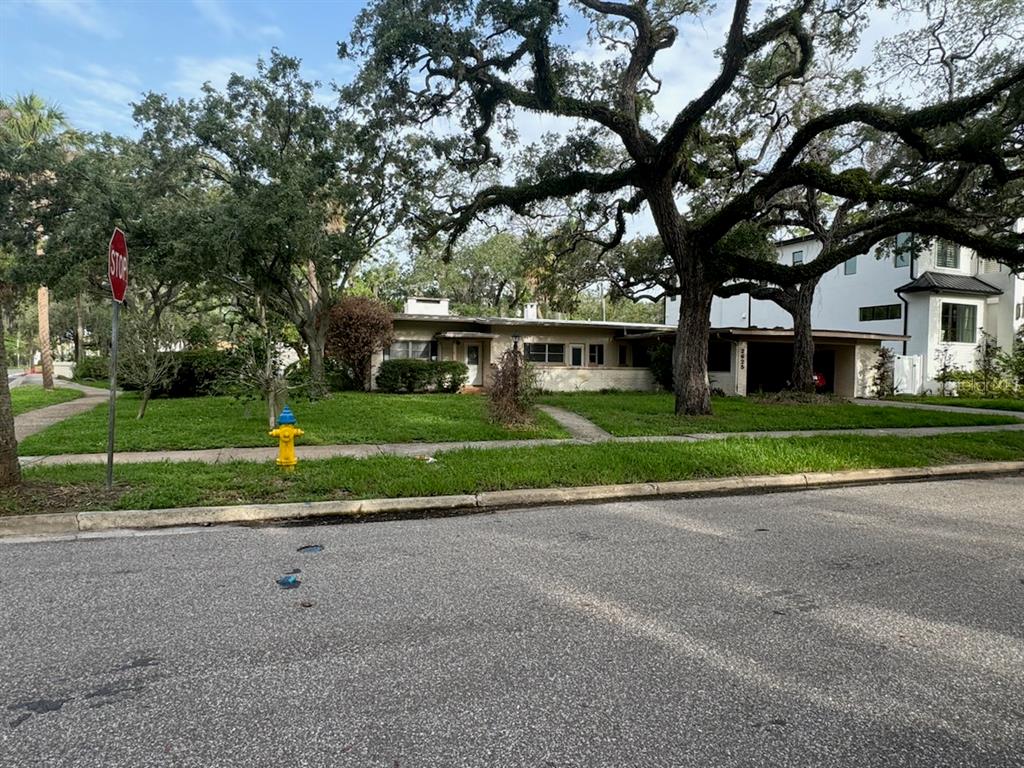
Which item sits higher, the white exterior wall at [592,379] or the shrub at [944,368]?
the shrub at [944,368]

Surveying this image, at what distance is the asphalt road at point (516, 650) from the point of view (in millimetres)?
2371

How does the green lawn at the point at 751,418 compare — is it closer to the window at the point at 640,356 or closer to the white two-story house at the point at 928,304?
the window at the point at 640,356

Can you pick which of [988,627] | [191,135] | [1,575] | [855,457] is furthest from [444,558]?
[191,135]

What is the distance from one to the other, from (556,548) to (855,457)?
6341 millimetres

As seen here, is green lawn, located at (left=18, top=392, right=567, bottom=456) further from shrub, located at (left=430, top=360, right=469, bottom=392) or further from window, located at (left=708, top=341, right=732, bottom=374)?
window, located at (left=708, top=341, right=732, bottom=374)

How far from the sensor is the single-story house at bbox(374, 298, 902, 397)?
22.4m

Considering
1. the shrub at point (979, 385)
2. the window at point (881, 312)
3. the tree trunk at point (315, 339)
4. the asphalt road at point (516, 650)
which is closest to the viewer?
the asphalt road at point (516, 650)

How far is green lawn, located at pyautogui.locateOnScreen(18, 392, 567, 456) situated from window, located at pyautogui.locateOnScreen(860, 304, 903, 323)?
21.6 metres

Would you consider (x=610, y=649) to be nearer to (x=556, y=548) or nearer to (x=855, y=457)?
(x=556, y=548)

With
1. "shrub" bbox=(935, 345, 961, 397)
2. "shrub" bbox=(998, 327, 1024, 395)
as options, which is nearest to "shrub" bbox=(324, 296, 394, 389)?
"shrub" bbox=(935, 345, 961, 397)

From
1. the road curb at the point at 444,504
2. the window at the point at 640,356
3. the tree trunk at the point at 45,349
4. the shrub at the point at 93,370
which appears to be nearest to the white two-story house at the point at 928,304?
the window at the point at 640,356

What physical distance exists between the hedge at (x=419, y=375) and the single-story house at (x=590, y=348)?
98cm

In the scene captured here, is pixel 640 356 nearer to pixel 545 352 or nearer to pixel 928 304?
pixel 545 352

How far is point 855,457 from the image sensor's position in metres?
9.09
